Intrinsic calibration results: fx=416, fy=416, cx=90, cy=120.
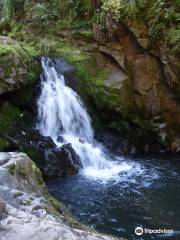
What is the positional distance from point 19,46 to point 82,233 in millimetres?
7125

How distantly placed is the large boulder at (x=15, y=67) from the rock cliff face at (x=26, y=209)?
395cm

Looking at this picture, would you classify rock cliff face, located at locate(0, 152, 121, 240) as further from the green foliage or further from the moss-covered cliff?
the green foliage

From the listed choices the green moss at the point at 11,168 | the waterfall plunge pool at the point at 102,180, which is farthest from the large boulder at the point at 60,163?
the green moss at the point at 11,168

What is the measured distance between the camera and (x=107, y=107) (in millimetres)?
10094

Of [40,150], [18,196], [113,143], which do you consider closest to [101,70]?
[113,143]

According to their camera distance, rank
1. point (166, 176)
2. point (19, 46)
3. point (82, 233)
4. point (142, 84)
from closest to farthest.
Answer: point (82, 233)
point (166, 176)
point (19, 46)
point (142, 84)

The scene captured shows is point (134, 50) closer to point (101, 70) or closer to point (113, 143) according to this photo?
point (101, 70)

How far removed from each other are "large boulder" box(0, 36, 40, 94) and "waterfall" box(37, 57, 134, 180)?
0.52m

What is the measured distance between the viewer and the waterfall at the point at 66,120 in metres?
9.12

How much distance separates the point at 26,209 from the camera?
12.3 feet

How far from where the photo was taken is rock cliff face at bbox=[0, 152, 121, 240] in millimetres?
2896

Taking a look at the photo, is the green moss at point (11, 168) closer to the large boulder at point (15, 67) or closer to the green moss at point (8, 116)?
the green moss at point (8, 116)

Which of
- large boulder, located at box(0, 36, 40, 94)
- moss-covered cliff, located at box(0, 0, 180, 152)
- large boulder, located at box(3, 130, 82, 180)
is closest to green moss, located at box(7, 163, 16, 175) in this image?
large boulder, located at box(3, 130, 82, 180)

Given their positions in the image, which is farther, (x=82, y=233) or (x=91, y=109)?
(x=91, y=109)
